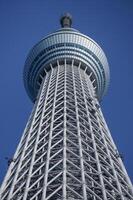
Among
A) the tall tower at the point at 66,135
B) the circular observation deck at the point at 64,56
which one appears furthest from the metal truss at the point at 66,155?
the circular observation deck at the point at 64,56

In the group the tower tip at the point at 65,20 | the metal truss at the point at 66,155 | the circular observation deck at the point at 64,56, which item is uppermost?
the tower tip at the point at 65,20

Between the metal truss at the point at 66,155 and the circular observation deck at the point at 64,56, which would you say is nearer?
the metal truss at the point at 66,155

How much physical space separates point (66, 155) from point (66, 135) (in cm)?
486

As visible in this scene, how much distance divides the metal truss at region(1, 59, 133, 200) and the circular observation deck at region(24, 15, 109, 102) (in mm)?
7362

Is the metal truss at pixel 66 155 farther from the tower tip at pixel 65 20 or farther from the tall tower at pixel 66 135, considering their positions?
the tower tip at pixel 65 20

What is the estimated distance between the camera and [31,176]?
40188 millimetres

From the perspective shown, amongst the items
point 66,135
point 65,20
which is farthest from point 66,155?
point 65,20

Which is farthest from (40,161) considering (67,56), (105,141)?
(67,56)

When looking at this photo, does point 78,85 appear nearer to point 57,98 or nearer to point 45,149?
point 57,98

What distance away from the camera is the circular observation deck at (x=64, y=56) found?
231 ft

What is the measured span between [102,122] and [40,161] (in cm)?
1273

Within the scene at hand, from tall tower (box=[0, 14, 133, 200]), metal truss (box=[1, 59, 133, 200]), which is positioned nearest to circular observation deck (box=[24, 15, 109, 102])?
tall tower (box=[0, 14, 133, 200])

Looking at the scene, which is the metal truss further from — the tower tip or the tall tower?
the tower tip

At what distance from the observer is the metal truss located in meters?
37.6
